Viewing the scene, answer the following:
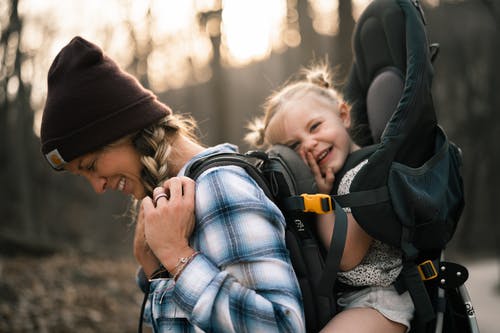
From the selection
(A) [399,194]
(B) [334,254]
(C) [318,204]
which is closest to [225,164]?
(C) [318,204]

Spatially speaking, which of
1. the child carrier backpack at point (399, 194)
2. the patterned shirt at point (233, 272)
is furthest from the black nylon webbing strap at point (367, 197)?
the patterned shirt at point (233, 272)

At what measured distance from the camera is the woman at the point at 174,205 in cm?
148

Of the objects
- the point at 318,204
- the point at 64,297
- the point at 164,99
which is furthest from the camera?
the point at 164,99

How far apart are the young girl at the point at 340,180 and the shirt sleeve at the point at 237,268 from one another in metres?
0.31

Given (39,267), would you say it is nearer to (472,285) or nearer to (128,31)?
(472,285)

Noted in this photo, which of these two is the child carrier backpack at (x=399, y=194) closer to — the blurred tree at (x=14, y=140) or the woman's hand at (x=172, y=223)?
the woman's hand at (x=172, y=223)

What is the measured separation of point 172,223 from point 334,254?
0.57m

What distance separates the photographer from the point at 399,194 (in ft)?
5.43

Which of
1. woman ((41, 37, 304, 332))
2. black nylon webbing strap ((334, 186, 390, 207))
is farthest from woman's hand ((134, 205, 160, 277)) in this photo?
black nylon webbing strap ((334, 186, 390, 207))

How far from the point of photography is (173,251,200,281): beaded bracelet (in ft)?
5.05

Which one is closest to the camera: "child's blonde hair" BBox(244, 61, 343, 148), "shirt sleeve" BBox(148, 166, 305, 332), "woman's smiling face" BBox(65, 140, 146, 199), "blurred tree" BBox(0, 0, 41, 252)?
"shirt sleeve" BBox(148, 166, 305, 332)

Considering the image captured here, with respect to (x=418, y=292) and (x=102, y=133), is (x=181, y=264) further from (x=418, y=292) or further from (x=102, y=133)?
(x=418, y=292)

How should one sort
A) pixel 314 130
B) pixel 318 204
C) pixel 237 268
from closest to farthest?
pixel 237 268, pixel 318 204, pixel 314 130

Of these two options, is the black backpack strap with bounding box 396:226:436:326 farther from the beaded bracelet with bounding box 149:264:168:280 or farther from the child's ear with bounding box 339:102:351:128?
the beaded bracelet with bounding box 149:264:168:280
